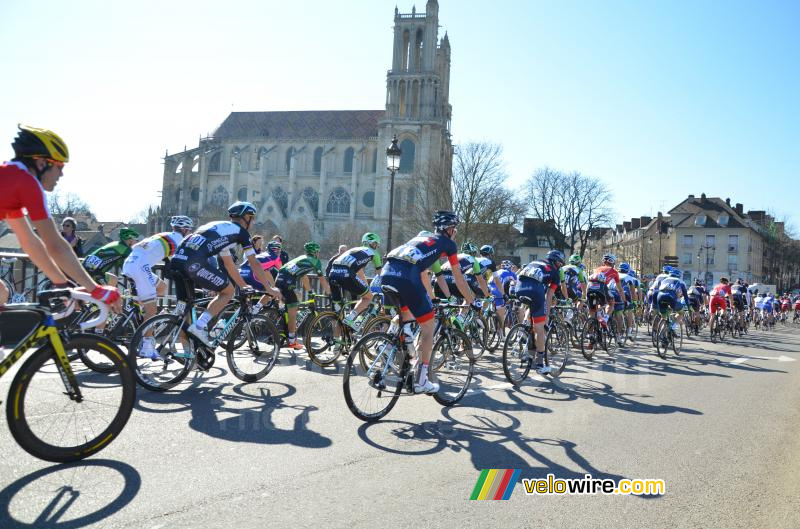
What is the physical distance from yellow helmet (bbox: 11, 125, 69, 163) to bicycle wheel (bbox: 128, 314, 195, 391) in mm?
2686

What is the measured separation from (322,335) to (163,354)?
2.86 metres

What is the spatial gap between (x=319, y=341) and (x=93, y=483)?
19.1 ft

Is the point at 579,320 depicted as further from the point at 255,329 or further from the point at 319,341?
the point at 255,329

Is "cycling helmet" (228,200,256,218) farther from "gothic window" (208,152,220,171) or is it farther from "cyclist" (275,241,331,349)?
"gothic window" (208,152,220,171)

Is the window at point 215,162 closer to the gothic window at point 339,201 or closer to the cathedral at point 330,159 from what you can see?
the cathedral at point 330,159

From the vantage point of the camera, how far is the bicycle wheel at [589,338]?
12.3m

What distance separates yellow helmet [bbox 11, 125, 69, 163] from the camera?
420 centimetres

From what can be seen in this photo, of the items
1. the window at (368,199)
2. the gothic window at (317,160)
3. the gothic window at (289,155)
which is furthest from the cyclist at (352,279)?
the gothic window at (289,155)

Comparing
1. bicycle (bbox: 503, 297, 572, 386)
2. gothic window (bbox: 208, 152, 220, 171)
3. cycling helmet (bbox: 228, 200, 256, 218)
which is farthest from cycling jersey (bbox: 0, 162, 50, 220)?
gothic window (bbox: 208, 152, 220, 171)

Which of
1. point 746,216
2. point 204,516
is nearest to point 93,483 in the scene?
point 204,516

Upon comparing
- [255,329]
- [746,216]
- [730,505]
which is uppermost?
[746,216]

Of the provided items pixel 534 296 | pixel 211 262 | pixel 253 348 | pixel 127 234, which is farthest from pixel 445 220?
pixel 127 234

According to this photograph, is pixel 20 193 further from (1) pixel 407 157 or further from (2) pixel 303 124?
(2) pixel 303 124

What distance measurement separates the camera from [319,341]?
9.60m
